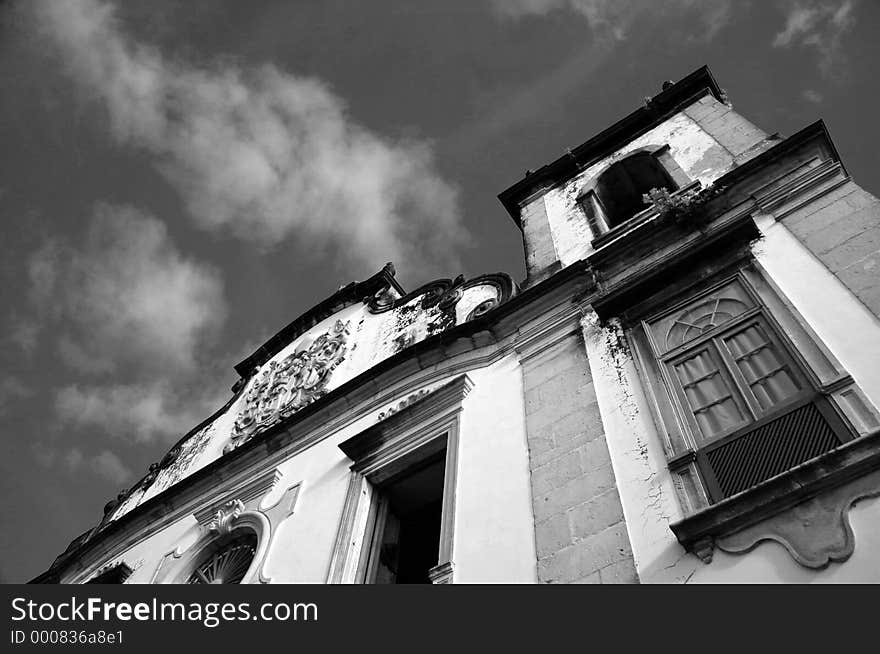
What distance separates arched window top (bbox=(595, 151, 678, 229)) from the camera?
39.0 feet

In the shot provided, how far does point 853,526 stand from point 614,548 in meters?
1.77

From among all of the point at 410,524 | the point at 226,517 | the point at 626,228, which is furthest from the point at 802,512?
the point at 226,517

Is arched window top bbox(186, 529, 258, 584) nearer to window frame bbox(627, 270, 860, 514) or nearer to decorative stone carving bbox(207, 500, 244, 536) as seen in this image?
decorative stone carving bbox(207, 500, 244, 536)

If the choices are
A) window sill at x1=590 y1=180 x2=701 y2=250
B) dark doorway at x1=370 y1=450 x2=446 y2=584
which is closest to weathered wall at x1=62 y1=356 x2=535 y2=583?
dark doorway at x1=370 y1=450 x2=446 y2=584

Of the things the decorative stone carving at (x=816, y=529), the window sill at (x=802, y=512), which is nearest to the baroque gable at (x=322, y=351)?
the window sill at (x=802, y=512)

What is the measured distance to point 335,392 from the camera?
1104cm

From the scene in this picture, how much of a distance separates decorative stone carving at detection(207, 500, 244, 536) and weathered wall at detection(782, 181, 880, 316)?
27.0 feet

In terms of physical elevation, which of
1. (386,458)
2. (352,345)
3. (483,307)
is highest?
(352,345)

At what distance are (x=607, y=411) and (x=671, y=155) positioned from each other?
19.1 ft

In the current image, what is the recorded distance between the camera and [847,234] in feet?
23.1

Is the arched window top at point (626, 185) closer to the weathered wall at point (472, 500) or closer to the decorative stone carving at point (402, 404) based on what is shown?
the weathered wall at point (472, 500)

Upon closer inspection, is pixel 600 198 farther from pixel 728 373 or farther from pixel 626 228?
pixel 728 373
